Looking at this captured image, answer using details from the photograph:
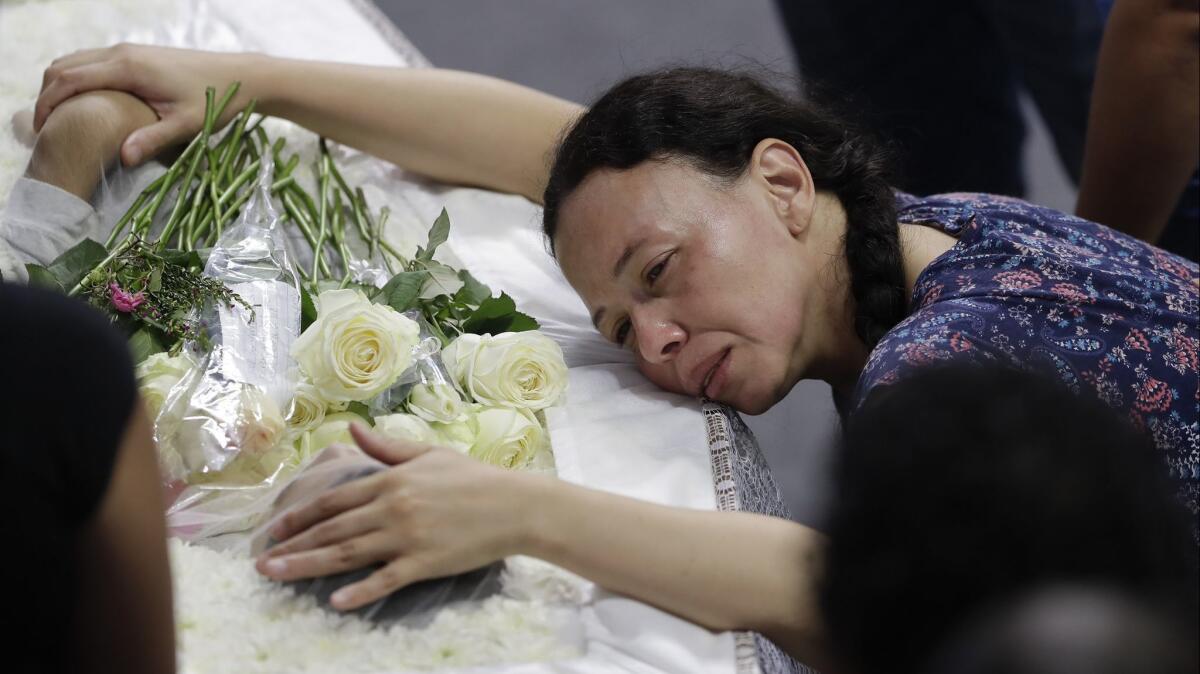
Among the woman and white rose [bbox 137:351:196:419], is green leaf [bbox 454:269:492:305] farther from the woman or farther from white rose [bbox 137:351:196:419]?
white rose [bbox 137:351:196:419]

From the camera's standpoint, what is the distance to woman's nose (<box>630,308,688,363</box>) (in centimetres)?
144

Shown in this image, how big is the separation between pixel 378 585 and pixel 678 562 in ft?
0.88

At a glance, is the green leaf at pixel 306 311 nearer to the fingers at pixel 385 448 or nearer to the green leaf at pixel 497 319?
the green leaf at pixel 497 319

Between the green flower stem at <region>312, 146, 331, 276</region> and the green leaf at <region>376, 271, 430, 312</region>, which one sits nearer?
the green leaf at <region>376, 271, 430, 312</region>

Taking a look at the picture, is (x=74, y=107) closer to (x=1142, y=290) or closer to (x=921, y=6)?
(x=1142, y=290)

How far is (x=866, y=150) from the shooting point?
1.66 meters

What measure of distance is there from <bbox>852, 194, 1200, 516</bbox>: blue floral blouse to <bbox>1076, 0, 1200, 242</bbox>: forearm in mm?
449

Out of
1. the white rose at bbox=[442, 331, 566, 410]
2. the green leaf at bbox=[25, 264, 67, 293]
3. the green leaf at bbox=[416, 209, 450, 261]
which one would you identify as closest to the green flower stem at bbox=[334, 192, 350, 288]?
the green leaf at bbox=[416, 209, 450, 261]

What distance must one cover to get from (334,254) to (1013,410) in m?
1.10

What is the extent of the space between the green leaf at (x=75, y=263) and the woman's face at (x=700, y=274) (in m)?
0.57

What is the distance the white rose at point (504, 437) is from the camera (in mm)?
1274

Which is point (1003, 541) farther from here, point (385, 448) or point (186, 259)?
point (186, 259)

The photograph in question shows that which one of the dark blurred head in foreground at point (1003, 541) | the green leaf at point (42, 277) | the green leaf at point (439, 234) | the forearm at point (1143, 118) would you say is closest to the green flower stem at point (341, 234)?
the green leaf at point (439, 234)

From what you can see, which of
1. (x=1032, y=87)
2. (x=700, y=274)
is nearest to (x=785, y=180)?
(x=700, y=274)
